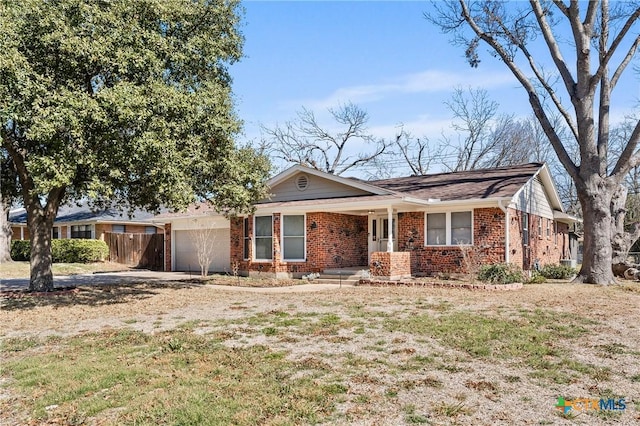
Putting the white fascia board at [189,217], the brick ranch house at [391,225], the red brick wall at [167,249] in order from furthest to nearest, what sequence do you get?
1. the red brick wall at [167,249]
2. the white fascia board at [189,217]
3. the brick ranch house at [391,225]

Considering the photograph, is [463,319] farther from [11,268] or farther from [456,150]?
[456,150]

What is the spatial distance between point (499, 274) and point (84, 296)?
11.4 m

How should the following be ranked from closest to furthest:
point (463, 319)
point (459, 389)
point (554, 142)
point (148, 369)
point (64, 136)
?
point (459, 389)
point (148, 369)
point (463, 319)
point (64, 136)
point (554, 142)

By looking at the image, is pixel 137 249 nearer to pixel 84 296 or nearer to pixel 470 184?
pixel 84 296

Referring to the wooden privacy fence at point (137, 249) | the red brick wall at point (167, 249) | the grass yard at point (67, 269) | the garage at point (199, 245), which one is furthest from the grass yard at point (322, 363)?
the wooden privacy fence at point (137, 249)

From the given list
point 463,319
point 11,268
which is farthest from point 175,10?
point 11,268

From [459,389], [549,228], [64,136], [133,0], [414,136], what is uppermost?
[414,136]

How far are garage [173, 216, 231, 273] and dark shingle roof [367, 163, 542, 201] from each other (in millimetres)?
7708

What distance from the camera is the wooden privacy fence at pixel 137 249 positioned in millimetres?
25891

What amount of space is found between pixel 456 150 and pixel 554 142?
2216cm

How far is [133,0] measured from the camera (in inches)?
412

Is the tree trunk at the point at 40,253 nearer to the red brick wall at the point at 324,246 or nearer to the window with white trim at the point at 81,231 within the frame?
the red brick wall at the point at 324,246

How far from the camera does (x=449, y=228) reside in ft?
55.7

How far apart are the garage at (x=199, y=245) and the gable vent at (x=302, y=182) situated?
3.65 m
